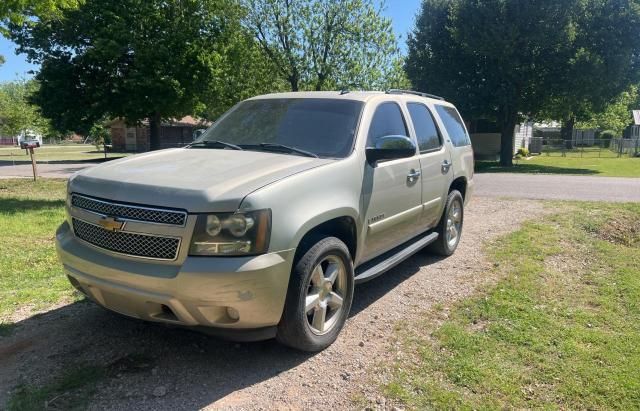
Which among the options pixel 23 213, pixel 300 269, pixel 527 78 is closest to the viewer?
pixel 300 269

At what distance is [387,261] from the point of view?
470 centimetres

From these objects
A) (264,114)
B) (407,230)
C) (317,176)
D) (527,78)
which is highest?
(527,78)

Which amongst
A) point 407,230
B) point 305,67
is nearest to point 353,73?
point 305,67

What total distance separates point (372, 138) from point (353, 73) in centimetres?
2445

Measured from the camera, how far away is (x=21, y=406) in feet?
10.00

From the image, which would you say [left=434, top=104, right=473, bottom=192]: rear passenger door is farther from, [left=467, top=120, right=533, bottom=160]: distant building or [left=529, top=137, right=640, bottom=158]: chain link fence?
[left=529, top=137, right=640, bottom=158]: chain link fence

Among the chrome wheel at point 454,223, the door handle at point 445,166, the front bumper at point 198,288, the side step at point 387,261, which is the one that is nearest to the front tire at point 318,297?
the front bumper at point 198,288

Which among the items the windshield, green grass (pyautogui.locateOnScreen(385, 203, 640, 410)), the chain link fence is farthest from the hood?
the chain link fence

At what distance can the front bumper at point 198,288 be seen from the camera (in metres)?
3.02

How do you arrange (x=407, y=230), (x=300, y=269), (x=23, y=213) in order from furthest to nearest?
(x=23, y=213) < (x=407, y=230) < (x=300, y=269)

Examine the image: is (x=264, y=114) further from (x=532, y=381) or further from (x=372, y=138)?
(x=532, y=381)

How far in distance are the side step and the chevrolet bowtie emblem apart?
6.22ft

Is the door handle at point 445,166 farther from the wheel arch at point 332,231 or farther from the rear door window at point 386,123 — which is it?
the wheel arch at point 332,231

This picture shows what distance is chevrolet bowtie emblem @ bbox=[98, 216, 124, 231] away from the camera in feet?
10.5
